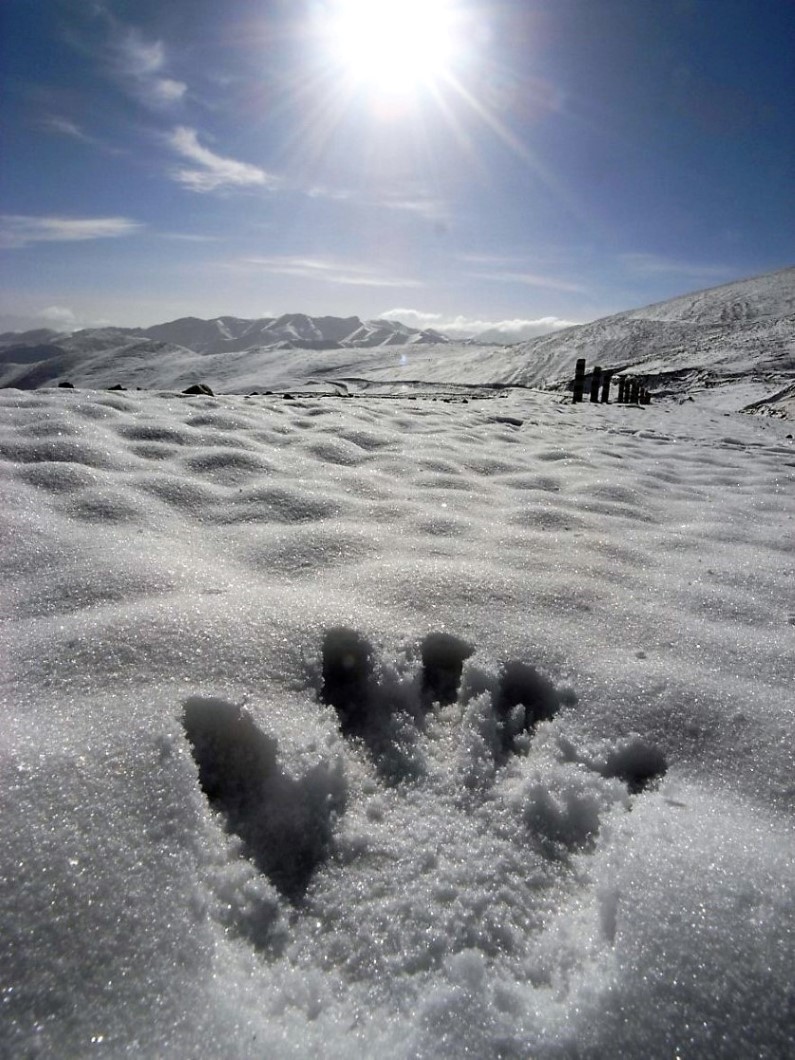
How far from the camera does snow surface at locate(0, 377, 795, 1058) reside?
32.6 inches

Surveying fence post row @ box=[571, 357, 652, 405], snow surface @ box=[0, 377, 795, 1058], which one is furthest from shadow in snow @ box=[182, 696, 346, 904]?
fence post row @ box=[571, 357, 652, 405]

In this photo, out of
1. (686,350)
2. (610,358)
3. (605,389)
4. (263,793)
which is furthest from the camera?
(610,358)

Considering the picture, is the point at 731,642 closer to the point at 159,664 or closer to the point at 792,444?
the point at 159,664

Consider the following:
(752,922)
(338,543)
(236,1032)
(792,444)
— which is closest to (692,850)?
(752,922)

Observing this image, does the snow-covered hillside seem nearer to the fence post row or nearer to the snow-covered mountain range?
the snow-covered mountain range

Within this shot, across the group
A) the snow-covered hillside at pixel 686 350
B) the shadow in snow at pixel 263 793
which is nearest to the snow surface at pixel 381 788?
the shadow in snow at pixel 263 793

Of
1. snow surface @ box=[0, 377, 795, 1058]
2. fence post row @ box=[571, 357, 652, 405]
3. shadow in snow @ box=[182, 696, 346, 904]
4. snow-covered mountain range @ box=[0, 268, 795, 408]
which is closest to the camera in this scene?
snow surface @ box=[0, 377, 795, 1058]

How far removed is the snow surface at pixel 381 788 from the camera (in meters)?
0.83

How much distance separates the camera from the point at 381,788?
1.22 metres

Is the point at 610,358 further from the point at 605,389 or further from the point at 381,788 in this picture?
the point at 381,788

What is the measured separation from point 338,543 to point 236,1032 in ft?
5.15

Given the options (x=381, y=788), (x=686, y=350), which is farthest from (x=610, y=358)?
(x=381, y=788)

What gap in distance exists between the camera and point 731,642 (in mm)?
1770

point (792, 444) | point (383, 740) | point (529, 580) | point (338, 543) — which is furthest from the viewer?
point (792, 444)
